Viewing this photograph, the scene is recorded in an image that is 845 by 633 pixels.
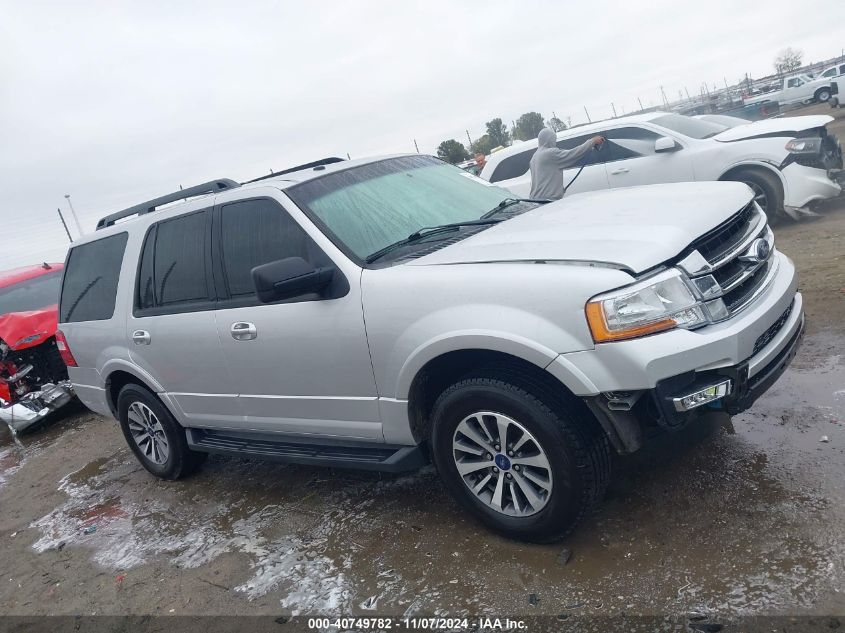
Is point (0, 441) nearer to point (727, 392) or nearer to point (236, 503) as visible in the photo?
point (236, 503)

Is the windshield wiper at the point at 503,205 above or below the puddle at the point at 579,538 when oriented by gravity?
above

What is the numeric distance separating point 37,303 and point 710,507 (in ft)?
27.2

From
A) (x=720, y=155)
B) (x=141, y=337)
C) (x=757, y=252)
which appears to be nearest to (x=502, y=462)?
(x=757, y=252)

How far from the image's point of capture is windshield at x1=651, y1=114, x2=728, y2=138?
863cm

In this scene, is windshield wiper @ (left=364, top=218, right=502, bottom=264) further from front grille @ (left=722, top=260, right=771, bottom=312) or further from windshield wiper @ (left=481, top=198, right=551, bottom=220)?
front grille @ (left=722, top=260, right=771, bottom=312)

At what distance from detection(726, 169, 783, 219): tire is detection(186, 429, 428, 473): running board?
644cm

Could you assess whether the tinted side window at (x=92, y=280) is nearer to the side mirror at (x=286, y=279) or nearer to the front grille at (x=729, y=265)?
the side mirror at (x=286, y=279)

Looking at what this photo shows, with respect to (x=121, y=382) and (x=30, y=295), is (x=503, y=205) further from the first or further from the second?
(x=30, y=295)

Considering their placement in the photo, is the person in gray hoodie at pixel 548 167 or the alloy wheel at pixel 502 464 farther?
the person in gray hoodie at pixel 548 167

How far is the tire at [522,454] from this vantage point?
2.80 meters

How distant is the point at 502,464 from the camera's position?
3.04 meters

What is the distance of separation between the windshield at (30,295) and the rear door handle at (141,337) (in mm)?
4365

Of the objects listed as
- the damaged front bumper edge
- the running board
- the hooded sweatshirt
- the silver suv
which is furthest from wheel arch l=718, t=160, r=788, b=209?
the damaged front bumper edge

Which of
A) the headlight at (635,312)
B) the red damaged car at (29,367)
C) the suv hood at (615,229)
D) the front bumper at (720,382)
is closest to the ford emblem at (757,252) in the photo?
the suv hood at (615,229)
